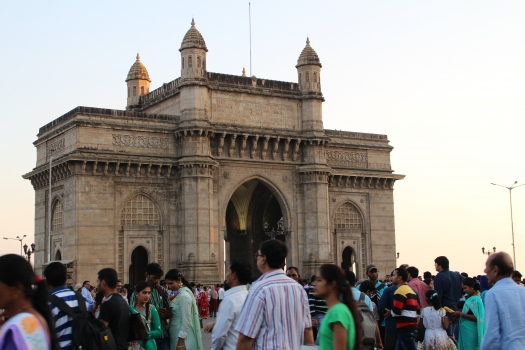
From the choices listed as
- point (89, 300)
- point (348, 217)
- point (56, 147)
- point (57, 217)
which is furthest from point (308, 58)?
point (89, 300)

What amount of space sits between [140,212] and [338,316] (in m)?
32.9

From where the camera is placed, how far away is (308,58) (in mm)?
44062

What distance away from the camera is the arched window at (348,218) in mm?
45562

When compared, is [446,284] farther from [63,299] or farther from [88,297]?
[63,299]

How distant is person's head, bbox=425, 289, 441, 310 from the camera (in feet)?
45.9

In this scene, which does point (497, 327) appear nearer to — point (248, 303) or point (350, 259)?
point (248, 303)

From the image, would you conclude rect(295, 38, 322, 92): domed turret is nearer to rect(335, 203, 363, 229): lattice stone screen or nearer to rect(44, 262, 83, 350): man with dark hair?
rect(335, 203, 363, 229): lattice stone screen

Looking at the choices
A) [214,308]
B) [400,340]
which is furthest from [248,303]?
[214,308]

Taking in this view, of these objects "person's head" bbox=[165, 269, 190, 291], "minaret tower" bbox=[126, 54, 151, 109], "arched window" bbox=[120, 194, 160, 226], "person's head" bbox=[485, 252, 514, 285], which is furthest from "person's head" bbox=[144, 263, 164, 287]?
"minaret tower" bbox=[126, 54, 151, 109]

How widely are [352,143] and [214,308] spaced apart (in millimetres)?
14484

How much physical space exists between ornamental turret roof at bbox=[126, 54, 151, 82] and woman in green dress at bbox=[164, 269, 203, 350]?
35.6m

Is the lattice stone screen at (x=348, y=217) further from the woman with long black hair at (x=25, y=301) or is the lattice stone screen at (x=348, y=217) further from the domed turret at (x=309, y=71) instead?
the woman with long black hair at (x=25, y=301)

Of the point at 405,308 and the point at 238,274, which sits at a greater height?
the point at 238,274

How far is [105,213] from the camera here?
Answer: 37.6 metres
